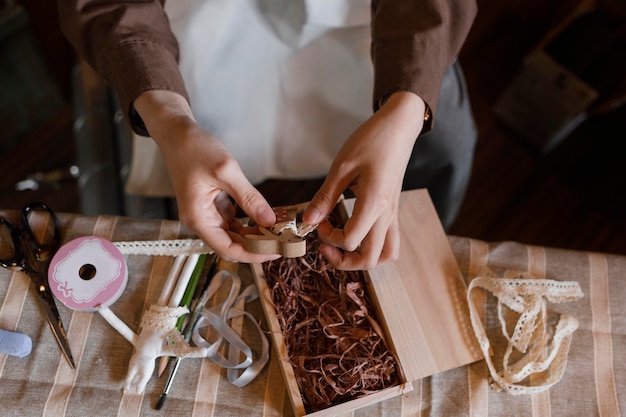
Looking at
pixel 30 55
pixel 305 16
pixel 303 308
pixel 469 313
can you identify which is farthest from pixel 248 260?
pixel 30 55

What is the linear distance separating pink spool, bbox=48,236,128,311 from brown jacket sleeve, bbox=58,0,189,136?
0.17m

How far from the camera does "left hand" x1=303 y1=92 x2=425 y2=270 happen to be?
0.63 meters

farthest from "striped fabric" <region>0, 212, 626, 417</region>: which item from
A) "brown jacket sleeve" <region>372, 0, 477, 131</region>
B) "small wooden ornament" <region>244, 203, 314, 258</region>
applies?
"brown jacket sleeve" <region>372, 0, 477, 131</region>

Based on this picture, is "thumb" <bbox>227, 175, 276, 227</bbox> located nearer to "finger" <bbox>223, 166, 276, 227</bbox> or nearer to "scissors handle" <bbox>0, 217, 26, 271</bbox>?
"finger" <bbox>223, 166, 276, 227</bbox>

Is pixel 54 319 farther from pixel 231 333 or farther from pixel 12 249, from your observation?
pixel 231 333

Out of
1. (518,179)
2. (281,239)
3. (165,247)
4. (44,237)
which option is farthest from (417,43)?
(518,179)

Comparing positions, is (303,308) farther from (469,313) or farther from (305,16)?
(305,16)

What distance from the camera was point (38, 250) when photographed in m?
0.71

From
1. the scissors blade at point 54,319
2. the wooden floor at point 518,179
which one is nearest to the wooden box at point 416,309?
the scissors blade at point 54,319

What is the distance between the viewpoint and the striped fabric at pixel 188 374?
2.12 ft

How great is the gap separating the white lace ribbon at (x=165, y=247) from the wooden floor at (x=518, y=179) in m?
0.84

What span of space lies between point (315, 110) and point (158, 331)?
48cm

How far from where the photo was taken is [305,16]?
2.78ft

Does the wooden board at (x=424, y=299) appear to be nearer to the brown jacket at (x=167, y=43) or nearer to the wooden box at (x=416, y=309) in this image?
the wooden box at (x=416, y=309)
